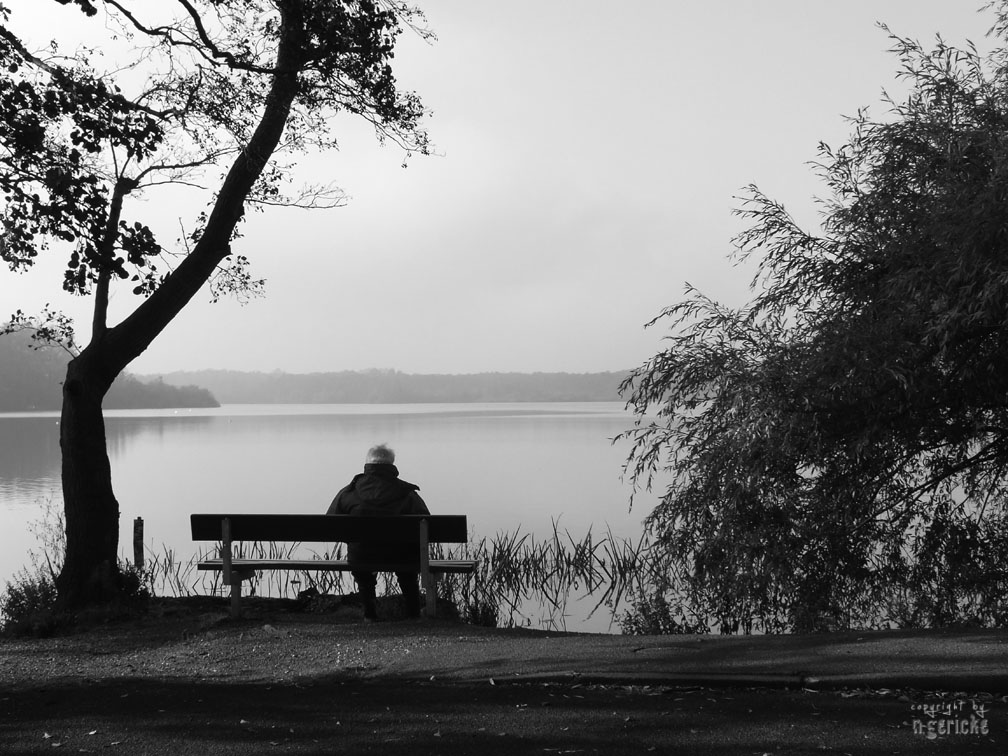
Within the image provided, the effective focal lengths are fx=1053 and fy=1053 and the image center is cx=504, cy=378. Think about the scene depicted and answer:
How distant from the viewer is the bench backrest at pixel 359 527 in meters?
8.10

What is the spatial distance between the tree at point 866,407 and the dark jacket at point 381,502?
2640mm

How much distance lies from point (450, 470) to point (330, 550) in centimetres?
1857

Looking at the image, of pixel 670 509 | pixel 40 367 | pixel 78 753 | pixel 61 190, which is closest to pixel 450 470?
pixel 670 509

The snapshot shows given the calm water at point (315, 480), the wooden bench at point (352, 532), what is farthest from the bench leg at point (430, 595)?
the calm water at point (315, 480)

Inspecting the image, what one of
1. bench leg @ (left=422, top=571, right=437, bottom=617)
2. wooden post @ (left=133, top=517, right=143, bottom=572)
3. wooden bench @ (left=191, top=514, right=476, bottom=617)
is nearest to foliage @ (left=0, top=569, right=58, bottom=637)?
wooden post @ (left=133, top=517, right=143, bottom=572)

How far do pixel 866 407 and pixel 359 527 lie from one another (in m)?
4.46

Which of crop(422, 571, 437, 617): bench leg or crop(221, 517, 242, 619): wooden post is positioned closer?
crop(422, 571, 437, 617): bench leg

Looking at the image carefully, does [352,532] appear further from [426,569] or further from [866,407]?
[866,407]

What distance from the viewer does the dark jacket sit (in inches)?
329

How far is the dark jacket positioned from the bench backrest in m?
0.17

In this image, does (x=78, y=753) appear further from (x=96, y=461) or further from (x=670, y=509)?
(x=670, y=509)

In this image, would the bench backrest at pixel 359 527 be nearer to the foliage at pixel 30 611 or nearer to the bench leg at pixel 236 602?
the bench leg at pixel 236 602

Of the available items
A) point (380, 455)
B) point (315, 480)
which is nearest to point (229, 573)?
point (380, 455)

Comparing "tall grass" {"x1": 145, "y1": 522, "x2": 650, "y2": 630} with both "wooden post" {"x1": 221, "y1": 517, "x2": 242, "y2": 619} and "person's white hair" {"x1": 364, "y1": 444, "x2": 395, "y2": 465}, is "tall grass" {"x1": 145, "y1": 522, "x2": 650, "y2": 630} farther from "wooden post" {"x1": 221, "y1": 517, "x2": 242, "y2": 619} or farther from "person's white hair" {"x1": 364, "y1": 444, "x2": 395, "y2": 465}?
"person's white hair" {"x1": 364, "y1": 444, "x2": 395, "y2": 465}
